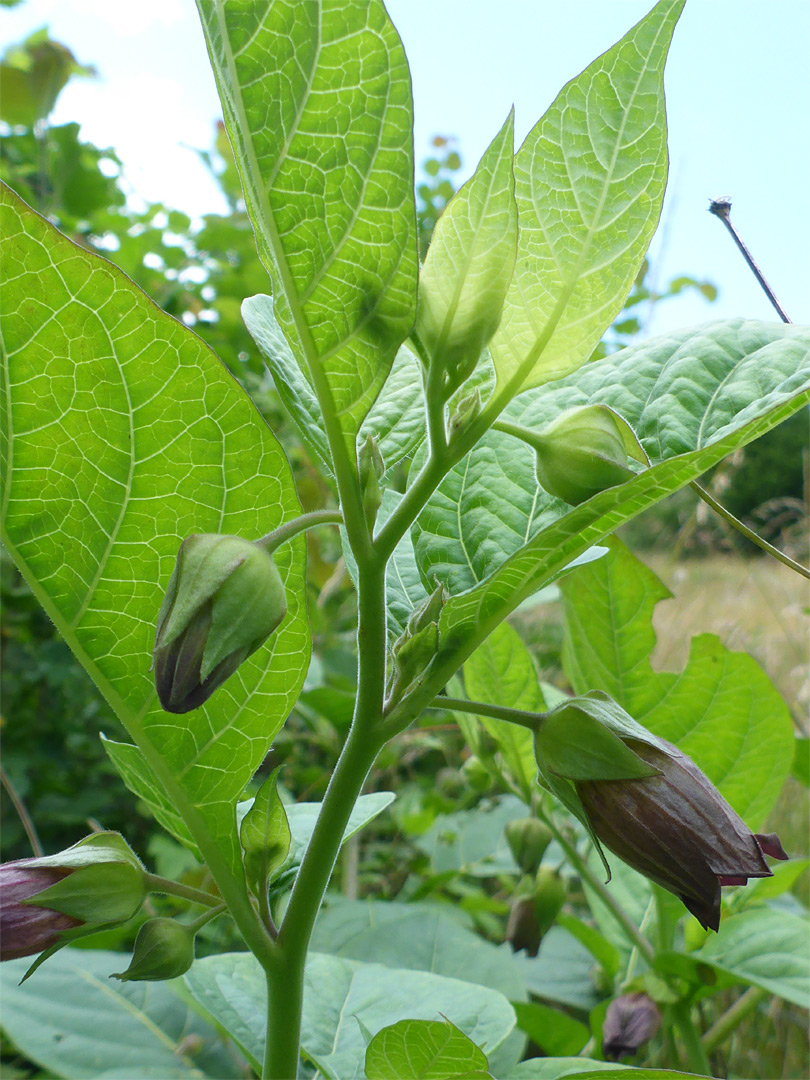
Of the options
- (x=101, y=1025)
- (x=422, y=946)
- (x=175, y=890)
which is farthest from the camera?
(x=422, y=946)

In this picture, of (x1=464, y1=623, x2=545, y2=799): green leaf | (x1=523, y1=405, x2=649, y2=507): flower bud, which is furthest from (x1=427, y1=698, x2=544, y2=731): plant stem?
(x1=464, y1=623, x2=545, y2=799): green leaf

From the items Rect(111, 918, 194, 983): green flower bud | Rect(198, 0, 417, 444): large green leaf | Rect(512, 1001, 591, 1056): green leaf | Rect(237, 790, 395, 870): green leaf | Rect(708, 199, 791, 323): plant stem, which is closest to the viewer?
Rect(198, 0, 417, 444): large green leaf

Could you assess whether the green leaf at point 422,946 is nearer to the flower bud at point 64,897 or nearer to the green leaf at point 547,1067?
the green leaf at point 547,1067

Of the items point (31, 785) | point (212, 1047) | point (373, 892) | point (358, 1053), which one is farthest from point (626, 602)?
point (31, 785)

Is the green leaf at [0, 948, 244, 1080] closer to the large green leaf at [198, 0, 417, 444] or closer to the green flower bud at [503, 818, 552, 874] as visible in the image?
the green flower bud at [503, 818, 552, 874]

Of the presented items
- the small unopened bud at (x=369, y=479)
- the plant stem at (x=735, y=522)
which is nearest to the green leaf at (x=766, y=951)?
the plant stem at (x=735, y=522)

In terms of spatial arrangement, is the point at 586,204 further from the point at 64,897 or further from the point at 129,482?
the point at 64,897

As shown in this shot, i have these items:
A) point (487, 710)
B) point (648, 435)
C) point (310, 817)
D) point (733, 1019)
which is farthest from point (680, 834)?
point (733, 1019)
